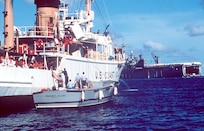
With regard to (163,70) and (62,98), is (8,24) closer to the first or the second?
(62,98)

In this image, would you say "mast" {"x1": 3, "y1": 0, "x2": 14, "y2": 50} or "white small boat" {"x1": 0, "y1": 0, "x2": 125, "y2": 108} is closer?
"white small boat" {"x1": 0, "y1": 0, "x2": 125, "y2": 108}

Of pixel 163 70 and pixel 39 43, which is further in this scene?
pixel 163 70

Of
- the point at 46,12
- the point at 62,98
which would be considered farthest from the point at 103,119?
the point at 46,12

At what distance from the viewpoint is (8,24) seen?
33688mm

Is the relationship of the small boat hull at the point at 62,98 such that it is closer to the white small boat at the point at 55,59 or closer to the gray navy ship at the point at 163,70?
the white small boat at the point at 55,59

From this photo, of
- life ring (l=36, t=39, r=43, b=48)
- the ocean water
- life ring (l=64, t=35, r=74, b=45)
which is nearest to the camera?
the ocean water

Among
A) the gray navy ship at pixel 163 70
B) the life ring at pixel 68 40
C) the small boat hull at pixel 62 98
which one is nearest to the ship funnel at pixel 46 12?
the life ring at pixel 68 40

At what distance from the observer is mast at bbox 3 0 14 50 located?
33.5 m

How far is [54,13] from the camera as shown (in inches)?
1660

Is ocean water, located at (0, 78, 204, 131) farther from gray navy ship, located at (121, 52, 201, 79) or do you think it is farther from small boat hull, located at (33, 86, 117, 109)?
gray navy ship, located at (121, 52, 201, 79)

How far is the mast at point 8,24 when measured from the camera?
3347 cm

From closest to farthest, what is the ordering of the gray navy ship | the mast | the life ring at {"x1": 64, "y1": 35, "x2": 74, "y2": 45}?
the mast → the life ring at {"x1": 64, "y1": 35, "x2": 74, "y2": 45} → the gray navy ship

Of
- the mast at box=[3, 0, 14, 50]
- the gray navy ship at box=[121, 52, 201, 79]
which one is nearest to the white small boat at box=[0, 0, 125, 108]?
the mast at box=[3, 0, 14, 50]

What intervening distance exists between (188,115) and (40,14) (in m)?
21.7
